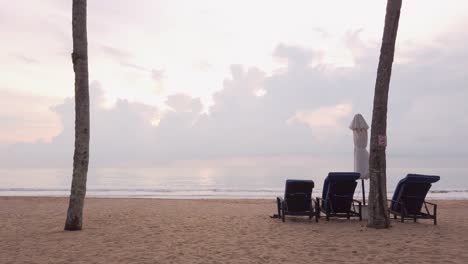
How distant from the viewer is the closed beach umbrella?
10.6 metres

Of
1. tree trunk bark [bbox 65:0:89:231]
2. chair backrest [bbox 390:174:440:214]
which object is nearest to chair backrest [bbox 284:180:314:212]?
chair backrest [bbox 390:174:440:214]

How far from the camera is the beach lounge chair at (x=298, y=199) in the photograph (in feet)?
33.8

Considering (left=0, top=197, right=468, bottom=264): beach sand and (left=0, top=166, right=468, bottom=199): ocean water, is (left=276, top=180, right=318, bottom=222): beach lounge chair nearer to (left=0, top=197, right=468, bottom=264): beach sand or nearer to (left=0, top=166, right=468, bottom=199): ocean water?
(left=0, top=197, right=468, bottom=264): beach sand

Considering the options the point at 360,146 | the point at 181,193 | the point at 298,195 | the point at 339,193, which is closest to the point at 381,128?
the point at 360,146

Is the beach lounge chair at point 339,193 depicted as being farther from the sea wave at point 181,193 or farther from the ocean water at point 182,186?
the sea wave at point 181,193

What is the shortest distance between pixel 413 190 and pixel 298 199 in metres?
2.55

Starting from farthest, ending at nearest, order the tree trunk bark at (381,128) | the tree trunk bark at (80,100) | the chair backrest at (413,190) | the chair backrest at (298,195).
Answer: the chair backrest at (298,195) < the chair backrest at (413,190) < the tree trunk bark at (381,128) < the tree trunk bark at (80,100)

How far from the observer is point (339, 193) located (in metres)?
10.2

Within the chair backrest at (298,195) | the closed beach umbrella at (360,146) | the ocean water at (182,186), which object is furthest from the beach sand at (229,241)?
the ocean water at (182,186)

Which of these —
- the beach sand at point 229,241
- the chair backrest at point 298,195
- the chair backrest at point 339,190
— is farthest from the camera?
the chair backrest at point 298,195

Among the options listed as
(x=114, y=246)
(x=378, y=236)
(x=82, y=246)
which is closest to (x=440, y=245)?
(x=378, y=236)

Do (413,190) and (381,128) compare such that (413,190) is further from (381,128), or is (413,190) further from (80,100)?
(80,100)

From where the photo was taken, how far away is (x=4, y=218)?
12.1 metres

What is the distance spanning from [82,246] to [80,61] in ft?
12.4
